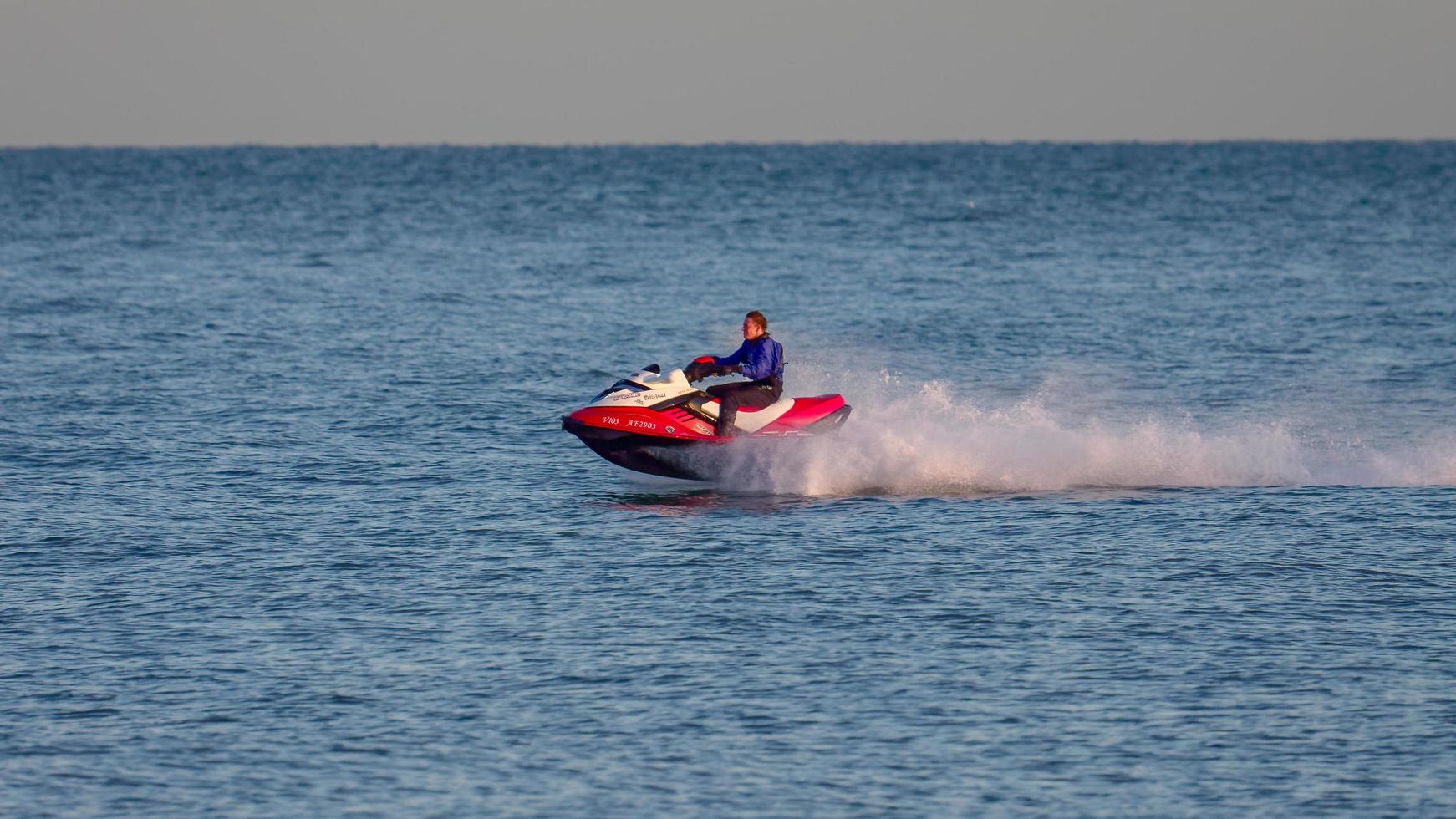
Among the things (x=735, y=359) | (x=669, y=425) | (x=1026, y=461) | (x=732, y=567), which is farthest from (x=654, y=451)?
(x=1026, y=461)

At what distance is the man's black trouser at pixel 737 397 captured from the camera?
772 inches

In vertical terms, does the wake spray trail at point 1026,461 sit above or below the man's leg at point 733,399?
below

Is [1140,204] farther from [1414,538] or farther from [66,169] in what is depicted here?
[66,169]

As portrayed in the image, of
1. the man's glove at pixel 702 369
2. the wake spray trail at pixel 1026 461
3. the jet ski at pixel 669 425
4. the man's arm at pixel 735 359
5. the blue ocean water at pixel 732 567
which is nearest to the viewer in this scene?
the blue ocean water at pixel 732 567

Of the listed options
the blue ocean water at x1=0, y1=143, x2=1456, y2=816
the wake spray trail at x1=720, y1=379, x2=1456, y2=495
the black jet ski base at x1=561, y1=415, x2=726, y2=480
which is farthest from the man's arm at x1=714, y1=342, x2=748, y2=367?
the blue ocean water at x1=0, y1=143, x2=1456, y2=816

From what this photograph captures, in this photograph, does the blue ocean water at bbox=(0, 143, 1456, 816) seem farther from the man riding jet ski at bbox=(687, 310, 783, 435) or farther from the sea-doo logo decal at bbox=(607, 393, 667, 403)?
the sea-doo logo decal at bbox=(607, 393, 667, 403)

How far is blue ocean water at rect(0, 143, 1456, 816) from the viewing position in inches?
436

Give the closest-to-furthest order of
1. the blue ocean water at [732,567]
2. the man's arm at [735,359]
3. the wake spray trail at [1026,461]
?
the blue ocean water at [732,567], the man's arm at [735,359], the wake spray trail at [1026,461]

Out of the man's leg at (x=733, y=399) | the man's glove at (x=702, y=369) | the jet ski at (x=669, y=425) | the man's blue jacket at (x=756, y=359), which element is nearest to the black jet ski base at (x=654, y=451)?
the jet ski at (x=669, y=425)

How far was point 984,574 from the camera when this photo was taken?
1560 centimetres

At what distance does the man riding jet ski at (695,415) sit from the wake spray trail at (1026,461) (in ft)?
1.00

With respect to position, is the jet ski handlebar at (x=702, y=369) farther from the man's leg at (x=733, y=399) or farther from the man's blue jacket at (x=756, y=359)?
the man's leg at (x=733, y=399)

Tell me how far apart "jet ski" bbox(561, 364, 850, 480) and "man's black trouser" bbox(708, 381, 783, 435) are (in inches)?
2.6

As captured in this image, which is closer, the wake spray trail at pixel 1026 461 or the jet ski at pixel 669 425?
the jet ski at pixel 669 425
